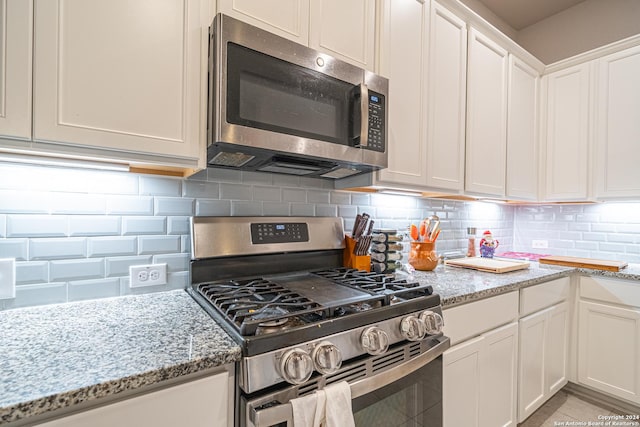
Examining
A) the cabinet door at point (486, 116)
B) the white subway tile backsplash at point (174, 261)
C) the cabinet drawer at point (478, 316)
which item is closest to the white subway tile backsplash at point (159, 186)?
the white subway tile backsplash at point (174, 261)

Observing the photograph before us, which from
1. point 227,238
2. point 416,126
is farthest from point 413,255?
point 227,238

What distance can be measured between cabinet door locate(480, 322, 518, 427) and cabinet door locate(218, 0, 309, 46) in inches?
61.6

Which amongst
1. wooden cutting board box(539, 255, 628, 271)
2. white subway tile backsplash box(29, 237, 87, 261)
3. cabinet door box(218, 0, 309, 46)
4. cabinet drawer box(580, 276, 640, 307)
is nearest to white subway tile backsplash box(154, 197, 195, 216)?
white subway tile backsplash box(29, 237, 87, 261)

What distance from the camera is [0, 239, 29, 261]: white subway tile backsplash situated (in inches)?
38.4

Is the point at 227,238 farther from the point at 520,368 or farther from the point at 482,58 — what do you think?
the point at 482,58

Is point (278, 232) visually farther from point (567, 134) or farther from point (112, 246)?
point (567, 134)

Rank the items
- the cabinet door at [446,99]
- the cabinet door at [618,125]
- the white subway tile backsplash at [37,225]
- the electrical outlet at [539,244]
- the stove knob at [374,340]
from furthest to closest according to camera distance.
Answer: the electrical outlet at [539,244]
the cabinet door at [618,125]
the cabinet door at [446,99]
the white subway tile backsplash at [37,225]
the stove knob at [374,340]

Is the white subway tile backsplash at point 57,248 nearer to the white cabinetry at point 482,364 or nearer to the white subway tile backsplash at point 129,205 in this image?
the white subway tile backsplash at point 129,205

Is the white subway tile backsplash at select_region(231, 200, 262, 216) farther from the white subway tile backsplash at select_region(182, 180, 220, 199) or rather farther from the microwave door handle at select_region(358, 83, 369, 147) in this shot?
the microwave door handle at select_region(358, 83, 369, 147)

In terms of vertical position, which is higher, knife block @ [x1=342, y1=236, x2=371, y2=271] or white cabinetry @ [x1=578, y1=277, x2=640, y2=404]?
knife block @ [x1=342, y1=236, x2=371, y2=271]

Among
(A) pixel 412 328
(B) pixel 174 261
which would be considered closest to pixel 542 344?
(A) pixel 412 328

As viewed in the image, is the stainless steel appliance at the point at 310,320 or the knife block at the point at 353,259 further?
the knife block at the point at 353,259

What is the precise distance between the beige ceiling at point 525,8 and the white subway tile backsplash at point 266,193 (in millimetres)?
2598

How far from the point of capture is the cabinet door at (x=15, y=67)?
2.42 feet
